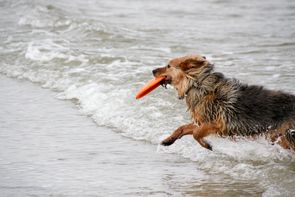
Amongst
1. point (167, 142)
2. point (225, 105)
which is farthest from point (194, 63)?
point (167, 142)

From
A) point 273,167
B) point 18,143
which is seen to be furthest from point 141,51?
point 273,167

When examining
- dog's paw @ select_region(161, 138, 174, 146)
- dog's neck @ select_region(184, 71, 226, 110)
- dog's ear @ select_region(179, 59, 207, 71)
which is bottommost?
dog's paw @ select_region(161, 138, 174, 146)

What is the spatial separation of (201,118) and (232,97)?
1.46 feet

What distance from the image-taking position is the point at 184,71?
7629mm

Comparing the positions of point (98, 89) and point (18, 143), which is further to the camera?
point (98, 89)

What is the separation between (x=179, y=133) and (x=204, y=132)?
1.21 feet

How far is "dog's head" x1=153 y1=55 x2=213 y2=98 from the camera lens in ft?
24.8

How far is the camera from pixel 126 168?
739cm

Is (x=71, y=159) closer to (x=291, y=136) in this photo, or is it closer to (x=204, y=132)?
(x=204, y=132)

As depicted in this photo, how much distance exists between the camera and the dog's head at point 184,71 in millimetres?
7555

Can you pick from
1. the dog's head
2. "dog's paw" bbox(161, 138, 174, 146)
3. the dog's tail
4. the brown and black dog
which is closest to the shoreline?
"dog's paw" bbox(161, 138, 174, 146)

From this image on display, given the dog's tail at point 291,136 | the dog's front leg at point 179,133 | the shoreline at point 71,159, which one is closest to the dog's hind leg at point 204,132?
the dog's front leg at point 179,133

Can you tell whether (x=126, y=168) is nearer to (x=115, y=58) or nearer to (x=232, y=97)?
(x=232, y=97)

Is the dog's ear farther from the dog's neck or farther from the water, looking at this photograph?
the water
